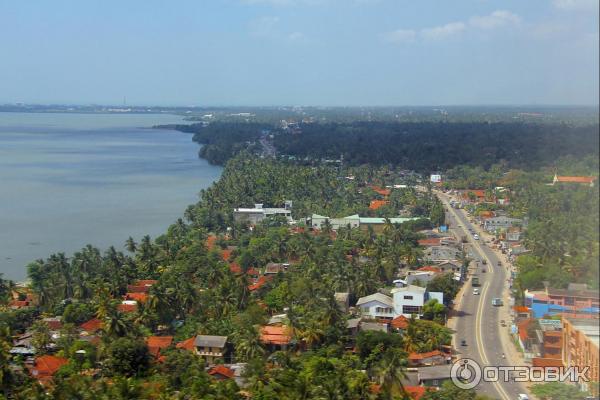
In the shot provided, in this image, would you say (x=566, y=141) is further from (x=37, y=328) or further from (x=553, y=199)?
(x=553, y=199)

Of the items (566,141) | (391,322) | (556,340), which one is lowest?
(391,322)

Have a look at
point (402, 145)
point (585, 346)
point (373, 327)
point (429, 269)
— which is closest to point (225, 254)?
point (429, 269)

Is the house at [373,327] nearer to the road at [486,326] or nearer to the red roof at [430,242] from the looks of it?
the road at [486,326]

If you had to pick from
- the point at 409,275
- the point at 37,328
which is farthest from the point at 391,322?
the point at 37,328

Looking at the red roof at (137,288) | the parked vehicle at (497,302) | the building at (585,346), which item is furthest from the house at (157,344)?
the building at (585,346)

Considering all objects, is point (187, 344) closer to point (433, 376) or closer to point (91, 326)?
point (91, 326)

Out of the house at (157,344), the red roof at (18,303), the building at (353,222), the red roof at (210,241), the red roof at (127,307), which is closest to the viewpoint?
the house at (157,344)
